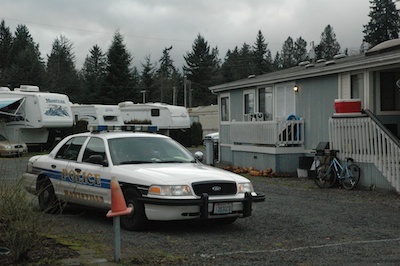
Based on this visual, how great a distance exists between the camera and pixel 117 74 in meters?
61.4

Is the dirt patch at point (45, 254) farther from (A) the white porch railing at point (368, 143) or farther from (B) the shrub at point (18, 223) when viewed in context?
(A) the white porch railing at point (368, 143)

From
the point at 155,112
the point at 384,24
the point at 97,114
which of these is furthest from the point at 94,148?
the point at 384,24

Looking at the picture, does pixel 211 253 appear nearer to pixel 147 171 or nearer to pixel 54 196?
pixel 147 171

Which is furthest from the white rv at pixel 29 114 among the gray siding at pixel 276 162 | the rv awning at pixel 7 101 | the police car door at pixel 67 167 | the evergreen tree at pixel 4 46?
the evergreen tree at pixel 4 46

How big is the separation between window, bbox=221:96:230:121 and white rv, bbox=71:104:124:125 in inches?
535

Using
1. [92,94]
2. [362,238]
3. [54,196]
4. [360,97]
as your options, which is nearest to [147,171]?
[54,196]

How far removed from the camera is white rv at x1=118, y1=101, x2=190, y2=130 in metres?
38.2

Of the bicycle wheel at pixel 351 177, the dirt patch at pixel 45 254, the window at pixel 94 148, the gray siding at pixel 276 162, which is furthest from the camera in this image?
the gray siding at pixel 276 162

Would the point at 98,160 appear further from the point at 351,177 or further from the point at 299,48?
the point at 299,48

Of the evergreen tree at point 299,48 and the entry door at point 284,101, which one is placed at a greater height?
the evergreen tree at point 299,48

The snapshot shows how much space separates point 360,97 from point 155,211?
969 centimetres

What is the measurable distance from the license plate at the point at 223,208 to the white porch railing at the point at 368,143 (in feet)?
20.6

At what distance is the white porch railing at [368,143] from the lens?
1318 centimetres

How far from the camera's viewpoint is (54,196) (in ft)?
32.5
